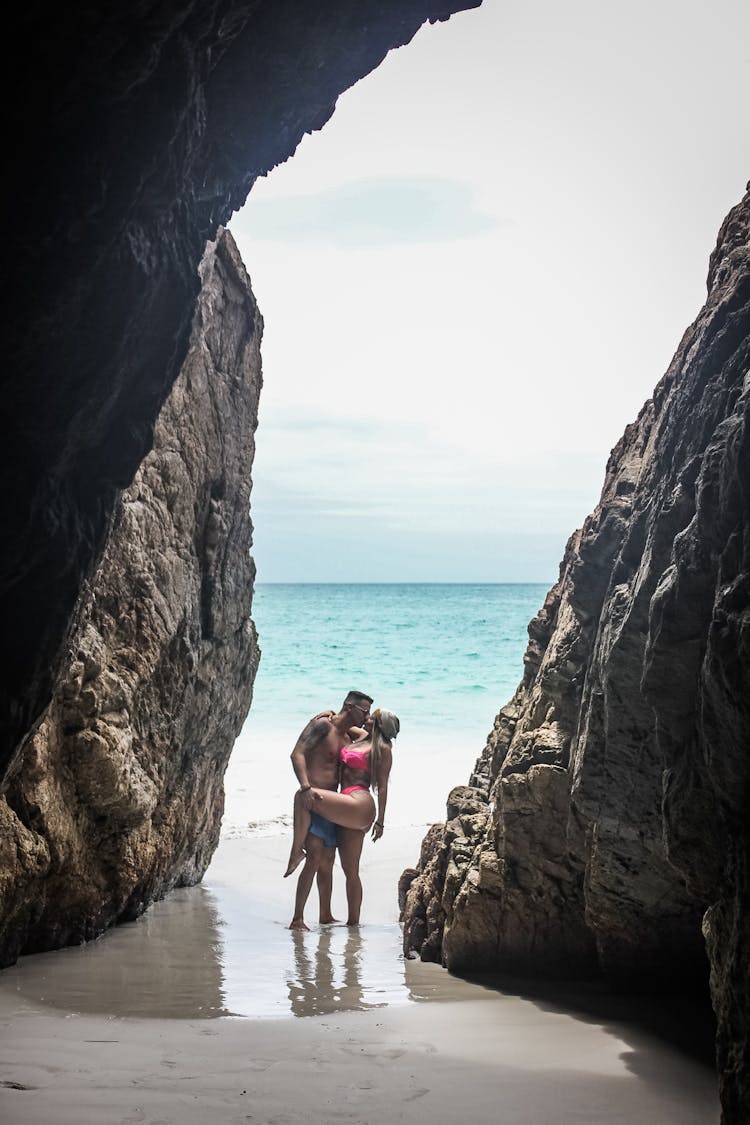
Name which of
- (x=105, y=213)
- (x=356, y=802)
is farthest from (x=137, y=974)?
(x=105, y=213)

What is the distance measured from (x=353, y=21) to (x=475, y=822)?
15.8 ft

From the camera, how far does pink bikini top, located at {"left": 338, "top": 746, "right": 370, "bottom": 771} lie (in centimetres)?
883

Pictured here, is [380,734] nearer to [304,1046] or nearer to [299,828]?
[299,828]

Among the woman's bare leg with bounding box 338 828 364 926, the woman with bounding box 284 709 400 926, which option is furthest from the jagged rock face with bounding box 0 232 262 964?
the woman's bare leg with bounding box 338 828 364 926

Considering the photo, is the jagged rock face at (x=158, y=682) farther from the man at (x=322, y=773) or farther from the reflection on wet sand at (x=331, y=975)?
the reflection on wet sand at (x=331, y=975)

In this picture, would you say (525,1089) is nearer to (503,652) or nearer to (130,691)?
(130,691)

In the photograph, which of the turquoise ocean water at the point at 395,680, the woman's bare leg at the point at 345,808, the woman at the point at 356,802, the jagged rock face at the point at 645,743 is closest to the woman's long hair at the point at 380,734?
the woman at the point at 356,802

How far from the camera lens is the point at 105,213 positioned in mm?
2873

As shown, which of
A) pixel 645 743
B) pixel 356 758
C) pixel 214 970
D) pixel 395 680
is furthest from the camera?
pixel 395 680

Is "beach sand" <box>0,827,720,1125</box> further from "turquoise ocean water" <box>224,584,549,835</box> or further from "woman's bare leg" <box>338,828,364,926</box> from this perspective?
"turquoise ocean water" <box>224,584,549,835</box>

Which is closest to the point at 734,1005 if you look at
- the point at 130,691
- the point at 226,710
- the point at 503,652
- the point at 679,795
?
the point at 679,795

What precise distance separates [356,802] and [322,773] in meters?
0.45

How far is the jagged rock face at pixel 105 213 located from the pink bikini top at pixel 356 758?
550 centimetres

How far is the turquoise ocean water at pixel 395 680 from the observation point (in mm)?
17734
